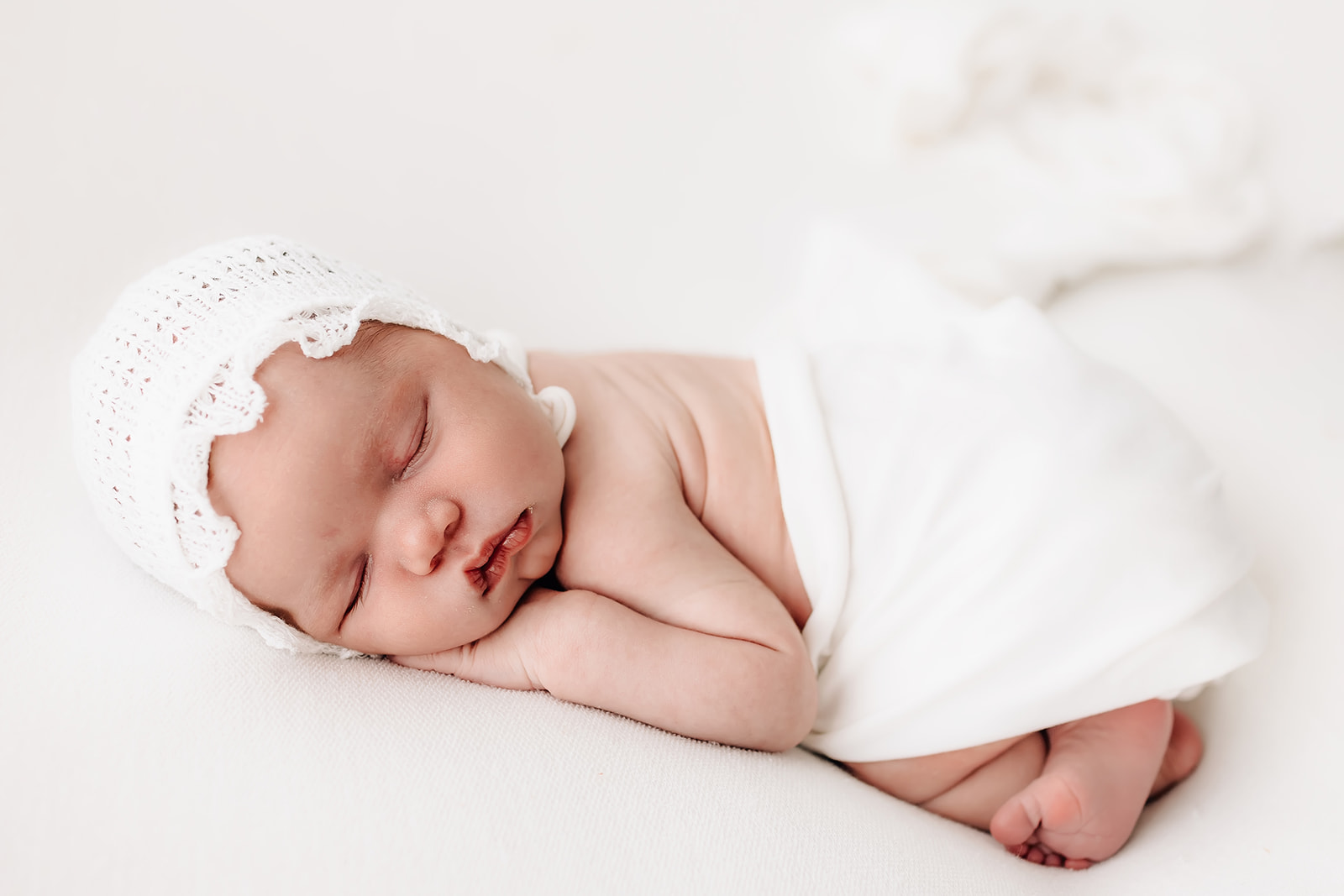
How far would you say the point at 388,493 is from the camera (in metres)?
1.06

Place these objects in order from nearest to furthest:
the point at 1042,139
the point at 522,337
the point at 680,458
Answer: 1. the point at 680,458
2. the point at 522,337
3. the point at 1042,139

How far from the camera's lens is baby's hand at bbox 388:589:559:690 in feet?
3.73

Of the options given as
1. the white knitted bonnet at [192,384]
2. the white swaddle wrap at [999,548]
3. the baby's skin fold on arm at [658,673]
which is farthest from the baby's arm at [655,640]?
the white knitted bonnet at [192,384]

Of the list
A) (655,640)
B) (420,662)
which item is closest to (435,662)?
(420,662)

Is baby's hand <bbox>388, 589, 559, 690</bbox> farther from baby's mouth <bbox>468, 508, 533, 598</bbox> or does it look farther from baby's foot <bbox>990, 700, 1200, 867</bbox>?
baby's foot <bbox>990, 700, 1200, 867</bbox>

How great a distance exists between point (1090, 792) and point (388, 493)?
0.90m

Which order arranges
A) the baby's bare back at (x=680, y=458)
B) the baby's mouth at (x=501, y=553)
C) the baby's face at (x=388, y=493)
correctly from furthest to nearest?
the baby's bare back at (x=680, y=458) < the baby's mouth at (x=501, y=553) < the baby's face at (x=388, y=493)

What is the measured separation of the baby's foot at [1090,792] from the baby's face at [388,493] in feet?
2.22

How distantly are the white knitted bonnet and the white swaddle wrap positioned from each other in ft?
2.00

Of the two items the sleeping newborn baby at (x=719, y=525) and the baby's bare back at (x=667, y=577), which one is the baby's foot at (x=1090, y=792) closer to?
the sleeping newborn baby at (x=719, y=525)

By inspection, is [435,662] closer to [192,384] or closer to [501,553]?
[501,553]

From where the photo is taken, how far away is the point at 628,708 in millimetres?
1111

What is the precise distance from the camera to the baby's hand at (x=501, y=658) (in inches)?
44.7

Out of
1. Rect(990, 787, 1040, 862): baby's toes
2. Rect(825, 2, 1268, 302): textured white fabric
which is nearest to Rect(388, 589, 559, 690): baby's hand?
Rect(990, 787, 1040, 862): baby's toes
